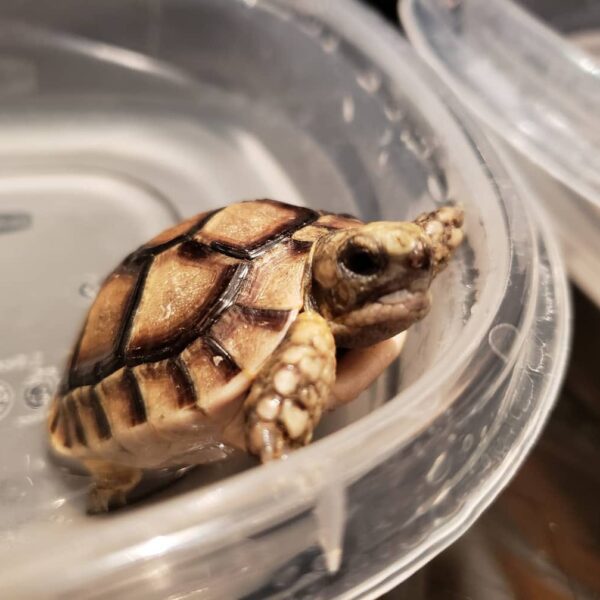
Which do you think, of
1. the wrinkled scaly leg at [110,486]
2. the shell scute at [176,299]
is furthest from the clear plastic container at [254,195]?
the shell scute at [176,299]

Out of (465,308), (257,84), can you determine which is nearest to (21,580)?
(465,308)

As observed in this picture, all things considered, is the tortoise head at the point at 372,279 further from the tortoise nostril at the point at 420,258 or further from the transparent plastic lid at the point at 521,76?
the transparent plastic lid at the point at 521,76

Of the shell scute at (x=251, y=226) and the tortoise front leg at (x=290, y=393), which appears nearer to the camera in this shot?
the tortoise front leg at (x=290, y=393)

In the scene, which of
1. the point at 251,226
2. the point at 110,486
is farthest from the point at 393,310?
the point at 110,486

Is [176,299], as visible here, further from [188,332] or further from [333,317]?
[333,317]

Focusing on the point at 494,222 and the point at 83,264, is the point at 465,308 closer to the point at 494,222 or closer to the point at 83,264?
the point at 494,222

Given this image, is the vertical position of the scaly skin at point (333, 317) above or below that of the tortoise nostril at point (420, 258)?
below

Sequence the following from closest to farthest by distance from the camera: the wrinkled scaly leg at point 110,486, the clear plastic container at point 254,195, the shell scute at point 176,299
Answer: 1. the clear plastic container at point 254,195
2. the shell scute at point 176,299
3. the wrinkled scaly leg at point 110,486
